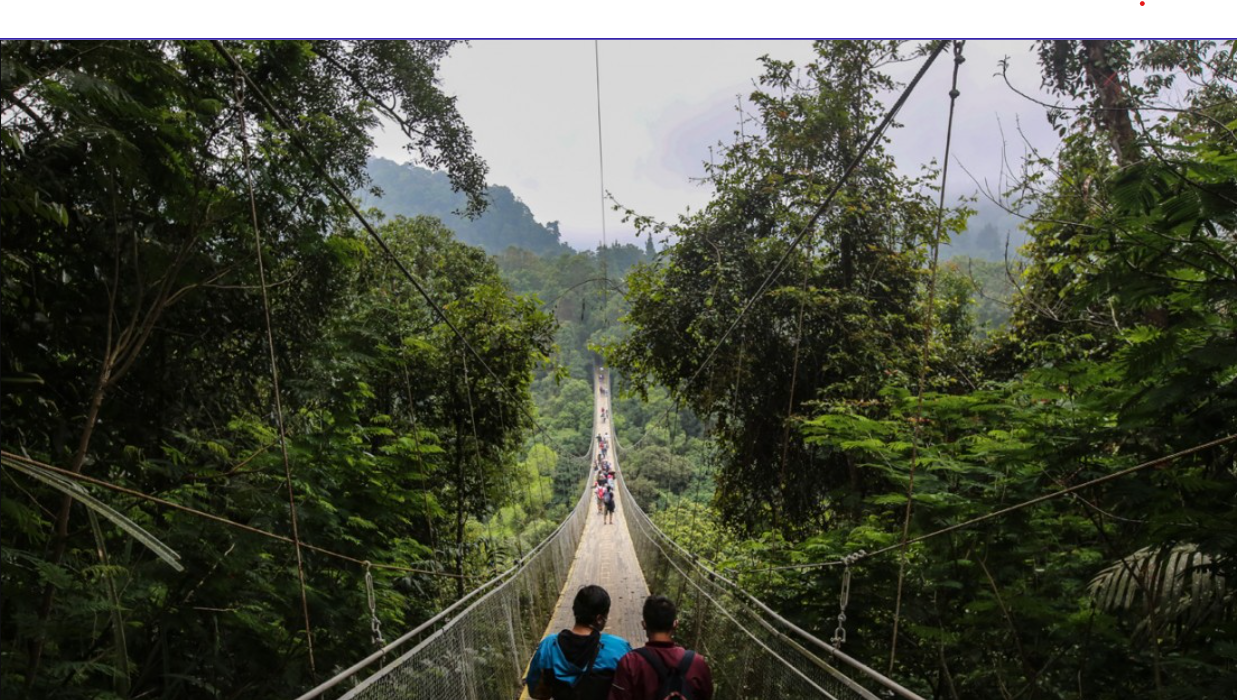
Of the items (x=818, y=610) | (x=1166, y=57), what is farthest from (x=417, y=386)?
(x=1166, y=57)

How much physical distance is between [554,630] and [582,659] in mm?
4013

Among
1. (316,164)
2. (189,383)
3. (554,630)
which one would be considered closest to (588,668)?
(316,164)

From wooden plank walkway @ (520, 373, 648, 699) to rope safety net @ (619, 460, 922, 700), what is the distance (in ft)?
1.62

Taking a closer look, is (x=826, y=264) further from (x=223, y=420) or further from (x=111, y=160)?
(x=111, y=160)

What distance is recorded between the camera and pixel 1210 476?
2059 mm

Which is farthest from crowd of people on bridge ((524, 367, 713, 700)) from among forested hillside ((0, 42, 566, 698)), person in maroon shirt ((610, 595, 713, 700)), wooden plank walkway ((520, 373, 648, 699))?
wooden plank walkway ((520, 373, 648, 699))

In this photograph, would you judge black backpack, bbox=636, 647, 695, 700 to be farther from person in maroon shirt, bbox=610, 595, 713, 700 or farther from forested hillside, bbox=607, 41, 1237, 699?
forested hillside, bbox=607, 41, 1237, 699

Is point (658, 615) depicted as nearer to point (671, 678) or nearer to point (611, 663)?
point (671, 678)

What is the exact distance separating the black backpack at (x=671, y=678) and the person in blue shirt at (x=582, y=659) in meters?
0.24

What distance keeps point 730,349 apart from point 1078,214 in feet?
9.22

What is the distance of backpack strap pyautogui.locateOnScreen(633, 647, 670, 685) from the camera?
174 cm

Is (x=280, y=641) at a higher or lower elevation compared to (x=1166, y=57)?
lower

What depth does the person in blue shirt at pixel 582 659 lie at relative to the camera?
1960mm

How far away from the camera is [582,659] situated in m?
1.98
